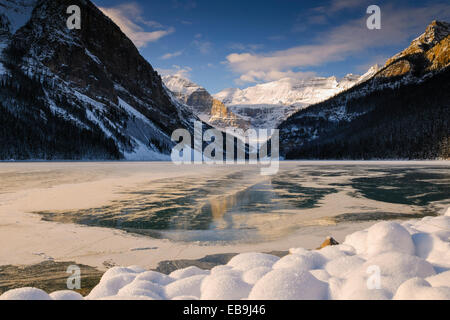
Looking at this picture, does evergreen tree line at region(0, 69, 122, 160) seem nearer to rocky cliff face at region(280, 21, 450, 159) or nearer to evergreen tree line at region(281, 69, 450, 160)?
evergreen tree line at region(281, 69, 450, 160)

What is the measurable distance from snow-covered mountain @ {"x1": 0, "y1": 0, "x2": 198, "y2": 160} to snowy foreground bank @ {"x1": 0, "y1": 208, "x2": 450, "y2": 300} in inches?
3904

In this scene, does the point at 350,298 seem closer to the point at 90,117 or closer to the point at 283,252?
the point at 283,252

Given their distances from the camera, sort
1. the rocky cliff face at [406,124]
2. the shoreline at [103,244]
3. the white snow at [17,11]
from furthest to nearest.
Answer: the white snow at [17,11] < the rocky cliff face at [406,124] < the shoreline at [103,244]

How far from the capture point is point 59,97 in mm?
122125

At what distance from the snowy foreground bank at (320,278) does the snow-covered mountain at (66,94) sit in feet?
325

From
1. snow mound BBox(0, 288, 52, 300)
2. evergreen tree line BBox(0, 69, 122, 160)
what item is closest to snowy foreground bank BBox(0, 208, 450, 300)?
snow mound BBox(0, 288, 52, 300)

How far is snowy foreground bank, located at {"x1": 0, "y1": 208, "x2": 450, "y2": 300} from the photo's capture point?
142 inches

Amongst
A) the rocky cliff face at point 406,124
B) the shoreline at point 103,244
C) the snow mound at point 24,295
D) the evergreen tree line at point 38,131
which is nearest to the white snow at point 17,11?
the evergreen tree line at point 38,131

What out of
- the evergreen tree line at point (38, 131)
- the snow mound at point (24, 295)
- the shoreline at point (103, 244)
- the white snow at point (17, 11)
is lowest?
the shoreline at point (103, 244)

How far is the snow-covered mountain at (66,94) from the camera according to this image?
99438 mm

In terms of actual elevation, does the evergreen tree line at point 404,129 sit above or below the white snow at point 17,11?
below

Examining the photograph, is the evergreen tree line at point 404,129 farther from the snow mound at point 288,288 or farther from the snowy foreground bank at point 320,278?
the snow mound at point 288,288

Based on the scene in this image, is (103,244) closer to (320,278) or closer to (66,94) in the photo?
(320,278)
